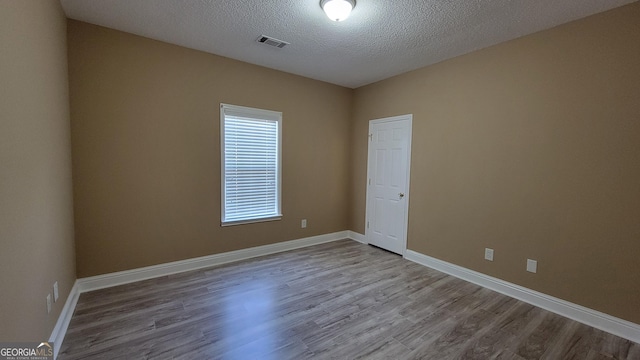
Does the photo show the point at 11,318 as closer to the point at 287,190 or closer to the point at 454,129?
the point at 287,190

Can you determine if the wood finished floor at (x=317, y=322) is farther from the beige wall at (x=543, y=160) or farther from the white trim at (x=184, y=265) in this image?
the beige wall at (x=543, y=160)

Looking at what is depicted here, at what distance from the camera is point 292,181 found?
167 inches

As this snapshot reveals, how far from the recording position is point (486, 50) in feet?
10.1

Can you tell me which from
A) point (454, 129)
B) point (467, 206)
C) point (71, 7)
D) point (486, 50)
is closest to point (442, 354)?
point (467, 206)

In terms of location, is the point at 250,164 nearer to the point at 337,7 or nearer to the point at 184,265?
the point at 184,265

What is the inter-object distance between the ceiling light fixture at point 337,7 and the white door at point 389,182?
203 cm

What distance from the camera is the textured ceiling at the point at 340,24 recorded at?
7.58 feet

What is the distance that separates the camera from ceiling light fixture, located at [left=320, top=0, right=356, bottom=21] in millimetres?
2201

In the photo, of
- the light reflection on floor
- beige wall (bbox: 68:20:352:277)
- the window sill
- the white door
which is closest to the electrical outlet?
beige wall (bbox: 68:20:352:277)

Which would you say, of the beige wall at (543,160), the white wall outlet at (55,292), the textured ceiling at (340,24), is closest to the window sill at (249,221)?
the white wall outlet at (55,292)

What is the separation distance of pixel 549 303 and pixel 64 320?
172 inches

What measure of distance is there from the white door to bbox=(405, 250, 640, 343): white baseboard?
27.1 inches

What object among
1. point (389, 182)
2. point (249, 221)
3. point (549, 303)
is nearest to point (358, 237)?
point (389, 182)

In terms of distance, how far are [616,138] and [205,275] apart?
4311mm
